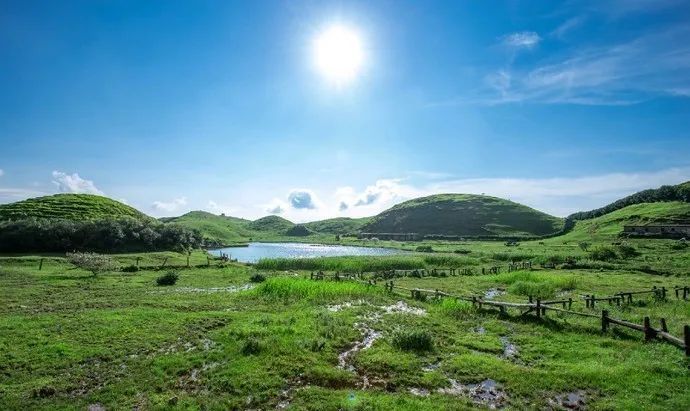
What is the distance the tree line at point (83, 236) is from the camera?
76.0 m

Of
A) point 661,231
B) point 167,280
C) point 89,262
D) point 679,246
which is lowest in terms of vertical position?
point 167,280

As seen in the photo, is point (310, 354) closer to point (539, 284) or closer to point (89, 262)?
point (539, 284)

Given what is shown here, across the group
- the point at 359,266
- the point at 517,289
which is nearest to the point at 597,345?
the point at 517,289

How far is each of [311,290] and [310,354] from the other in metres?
21.1

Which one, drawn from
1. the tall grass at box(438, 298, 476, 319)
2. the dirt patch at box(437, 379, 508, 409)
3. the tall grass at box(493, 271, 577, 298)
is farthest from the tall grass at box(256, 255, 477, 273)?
the dirt patch at box(437, 379, 508, 409)

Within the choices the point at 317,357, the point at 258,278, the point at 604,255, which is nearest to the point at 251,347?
the point at 317,357

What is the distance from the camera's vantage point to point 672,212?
488 ft

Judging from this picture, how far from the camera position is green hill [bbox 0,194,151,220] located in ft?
368

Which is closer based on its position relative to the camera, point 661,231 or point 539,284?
point 539,284

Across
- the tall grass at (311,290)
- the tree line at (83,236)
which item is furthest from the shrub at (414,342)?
the tree line at (83,236)

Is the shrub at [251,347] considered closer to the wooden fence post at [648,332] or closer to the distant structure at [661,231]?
the wooden fence post at [648,332]

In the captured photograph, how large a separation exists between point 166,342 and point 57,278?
35.7m

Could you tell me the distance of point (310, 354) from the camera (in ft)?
73.2

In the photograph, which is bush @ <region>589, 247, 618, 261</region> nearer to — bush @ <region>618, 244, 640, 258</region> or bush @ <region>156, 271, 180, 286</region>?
bush @ <region>618, 244, 640, 258</region>
